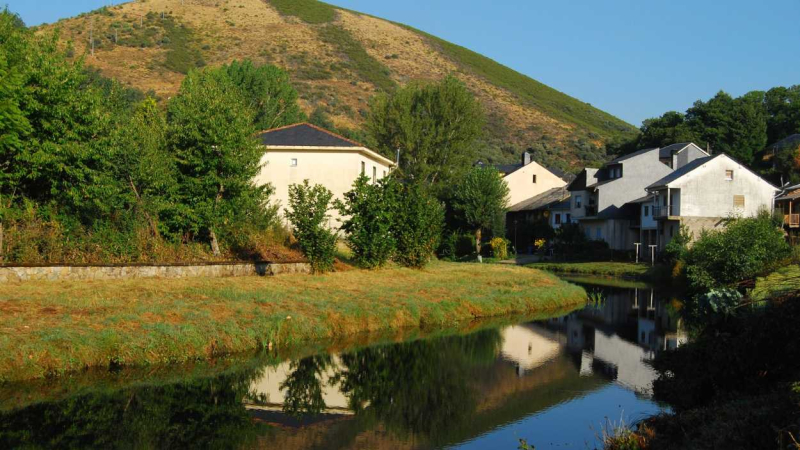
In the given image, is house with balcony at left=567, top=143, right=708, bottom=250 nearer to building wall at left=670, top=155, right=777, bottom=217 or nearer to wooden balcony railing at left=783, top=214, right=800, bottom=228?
building wall at left=670, top=155, right=777, bottom=217

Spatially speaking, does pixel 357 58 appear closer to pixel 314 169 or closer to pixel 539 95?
pixel 539 95

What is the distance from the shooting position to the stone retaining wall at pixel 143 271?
21062mm

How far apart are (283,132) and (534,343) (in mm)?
27207

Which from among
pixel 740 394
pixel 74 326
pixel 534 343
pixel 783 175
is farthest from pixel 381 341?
pixel 783 175

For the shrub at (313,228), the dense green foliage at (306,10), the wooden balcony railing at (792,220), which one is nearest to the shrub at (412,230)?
the shrub at (313,228)

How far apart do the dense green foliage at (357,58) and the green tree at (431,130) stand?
51.1 m

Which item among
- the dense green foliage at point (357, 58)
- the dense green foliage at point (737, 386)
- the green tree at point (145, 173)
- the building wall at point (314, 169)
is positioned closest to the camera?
the dense green foliage at point (737, 386)

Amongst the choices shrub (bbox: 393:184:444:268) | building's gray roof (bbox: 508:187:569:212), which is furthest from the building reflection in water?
building's gray roof (bbox: 508:187:569:212)

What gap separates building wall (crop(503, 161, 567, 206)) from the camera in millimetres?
82000

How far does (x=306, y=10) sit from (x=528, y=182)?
304ft

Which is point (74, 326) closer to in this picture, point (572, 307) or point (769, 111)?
point (572, 307)

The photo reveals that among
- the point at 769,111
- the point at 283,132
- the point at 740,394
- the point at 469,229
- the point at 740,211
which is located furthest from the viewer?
the point at 769,111

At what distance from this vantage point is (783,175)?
242 ft

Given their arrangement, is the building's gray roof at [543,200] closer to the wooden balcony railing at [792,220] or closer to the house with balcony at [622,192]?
the house with balcony at [622,192]
